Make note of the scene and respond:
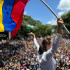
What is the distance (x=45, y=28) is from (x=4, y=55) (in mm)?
27711

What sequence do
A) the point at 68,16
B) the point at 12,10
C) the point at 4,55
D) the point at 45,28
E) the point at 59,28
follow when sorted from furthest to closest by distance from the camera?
the point at 68,16 < the point at 45,28 < the point at 4,55 < the point at 12,10 < the point at 59,28

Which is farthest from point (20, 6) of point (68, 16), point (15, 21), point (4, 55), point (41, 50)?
point (68, 16)

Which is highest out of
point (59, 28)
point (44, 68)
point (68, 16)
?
point (68, 16)

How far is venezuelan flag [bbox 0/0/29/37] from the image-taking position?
461 cm

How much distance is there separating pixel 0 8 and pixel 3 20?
0.50 m

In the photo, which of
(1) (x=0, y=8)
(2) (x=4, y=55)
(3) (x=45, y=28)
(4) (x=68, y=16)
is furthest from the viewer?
(4) (x=68, y=16)

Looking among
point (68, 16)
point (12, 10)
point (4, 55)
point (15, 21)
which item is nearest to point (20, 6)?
point (12, 10)

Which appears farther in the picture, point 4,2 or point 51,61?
point 4,2

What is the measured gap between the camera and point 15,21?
5035mm

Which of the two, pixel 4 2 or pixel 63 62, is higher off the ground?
pixel 4 2

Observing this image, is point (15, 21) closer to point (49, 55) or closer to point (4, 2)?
point (4, 2)

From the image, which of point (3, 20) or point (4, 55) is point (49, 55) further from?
point (4, 55)

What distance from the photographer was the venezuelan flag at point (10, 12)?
4.61m

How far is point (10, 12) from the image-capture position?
483cm
